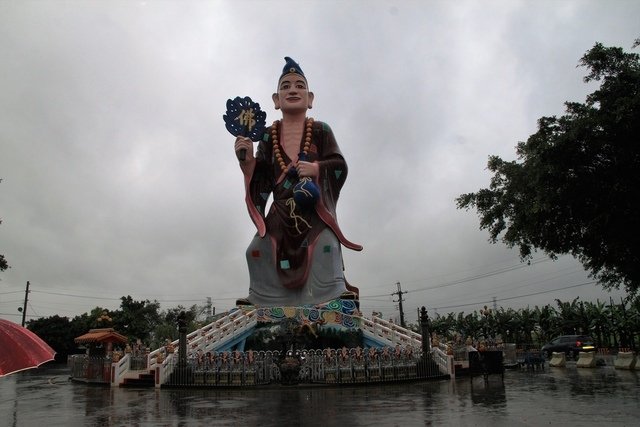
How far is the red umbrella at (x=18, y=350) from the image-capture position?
4.84 meters

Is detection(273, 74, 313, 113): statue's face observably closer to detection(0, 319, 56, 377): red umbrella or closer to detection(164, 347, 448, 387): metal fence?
detection(164, 347, 448, 387): metal fence

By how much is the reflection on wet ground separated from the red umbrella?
5154mm

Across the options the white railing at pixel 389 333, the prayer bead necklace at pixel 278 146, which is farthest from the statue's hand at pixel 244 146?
the white railing at pixel 389 333

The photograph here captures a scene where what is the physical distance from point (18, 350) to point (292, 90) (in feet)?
80.1

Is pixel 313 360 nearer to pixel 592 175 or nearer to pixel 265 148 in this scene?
pixel 592 175

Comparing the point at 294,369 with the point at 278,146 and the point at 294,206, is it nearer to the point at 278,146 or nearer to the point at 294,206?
the point at 294,206

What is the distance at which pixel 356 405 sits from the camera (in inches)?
471

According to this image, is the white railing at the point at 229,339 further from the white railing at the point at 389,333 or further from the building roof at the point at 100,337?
the building roof at the point at 100,337

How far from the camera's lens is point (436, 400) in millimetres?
12594

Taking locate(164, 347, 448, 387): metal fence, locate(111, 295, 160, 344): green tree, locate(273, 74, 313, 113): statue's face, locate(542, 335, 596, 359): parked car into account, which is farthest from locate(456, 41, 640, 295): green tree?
locate(111, 295, 160, 344): green tree

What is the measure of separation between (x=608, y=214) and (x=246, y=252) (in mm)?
16422

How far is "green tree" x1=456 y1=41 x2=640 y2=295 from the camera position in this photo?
17047mm

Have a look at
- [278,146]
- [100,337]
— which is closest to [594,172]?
[278,146]

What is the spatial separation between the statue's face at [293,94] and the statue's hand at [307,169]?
3653 millimetres
